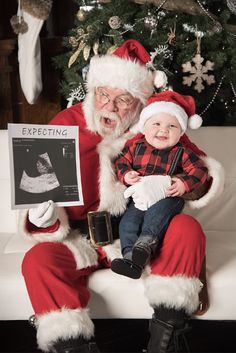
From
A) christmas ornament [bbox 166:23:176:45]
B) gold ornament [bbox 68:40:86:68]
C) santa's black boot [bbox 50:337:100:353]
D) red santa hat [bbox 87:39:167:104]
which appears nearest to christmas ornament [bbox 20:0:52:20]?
gold ornament [bbox 68:40:86:68]

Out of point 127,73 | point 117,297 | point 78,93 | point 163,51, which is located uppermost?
point 163,51

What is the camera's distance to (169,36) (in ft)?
7.64

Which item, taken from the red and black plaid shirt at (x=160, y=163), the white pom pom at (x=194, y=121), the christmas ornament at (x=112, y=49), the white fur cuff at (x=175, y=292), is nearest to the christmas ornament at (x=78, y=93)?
the christmas ornament at (x=112, y=49)

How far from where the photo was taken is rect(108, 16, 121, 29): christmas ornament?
7.55ft

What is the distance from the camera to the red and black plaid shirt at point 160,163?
166 cm

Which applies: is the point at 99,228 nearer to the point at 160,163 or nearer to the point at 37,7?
the point at 160,163

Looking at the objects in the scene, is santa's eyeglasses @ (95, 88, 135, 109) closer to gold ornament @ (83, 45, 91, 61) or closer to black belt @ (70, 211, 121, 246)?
black belt @ (70, 211, 121, 246)

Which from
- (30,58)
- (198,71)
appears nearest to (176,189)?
(198,71)

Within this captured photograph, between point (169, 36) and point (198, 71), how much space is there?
233mm

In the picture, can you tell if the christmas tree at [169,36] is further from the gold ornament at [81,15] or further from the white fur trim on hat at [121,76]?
the white fur trim on hat at [121,76]

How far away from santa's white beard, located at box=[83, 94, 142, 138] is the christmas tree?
60 cm

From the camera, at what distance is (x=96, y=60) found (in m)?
1.87

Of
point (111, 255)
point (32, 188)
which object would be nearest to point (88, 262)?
point (111, 255)

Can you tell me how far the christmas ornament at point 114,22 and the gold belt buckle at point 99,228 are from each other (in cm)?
109
